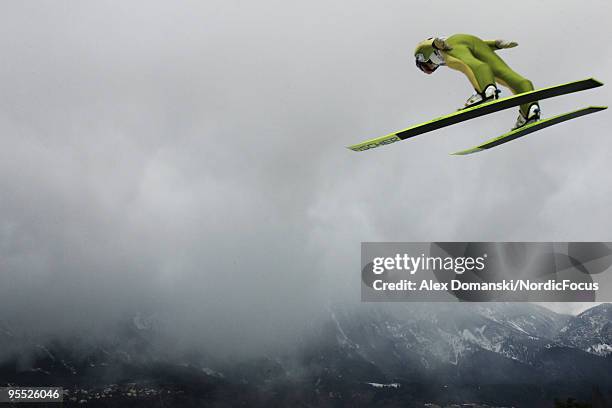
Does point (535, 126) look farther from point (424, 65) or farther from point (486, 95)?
point (424, 65)

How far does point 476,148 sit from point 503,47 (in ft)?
15.9

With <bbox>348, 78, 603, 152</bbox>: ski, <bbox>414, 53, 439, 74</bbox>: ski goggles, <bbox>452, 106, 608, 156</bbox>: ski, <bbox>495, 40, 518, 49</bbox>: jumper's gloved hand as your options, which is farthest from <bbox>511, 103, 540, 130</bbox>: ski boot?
<bbox>414, 53, 439, 74</bbox>: ski goggles

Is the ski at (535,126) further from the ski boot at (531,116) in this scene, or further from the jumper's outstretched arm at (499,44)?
the jumper's outstretched arm at (499,44)

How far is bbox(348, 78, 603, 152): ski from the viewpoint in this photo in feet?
80.8

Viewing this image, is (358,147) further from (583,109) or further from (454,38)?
(583,109)

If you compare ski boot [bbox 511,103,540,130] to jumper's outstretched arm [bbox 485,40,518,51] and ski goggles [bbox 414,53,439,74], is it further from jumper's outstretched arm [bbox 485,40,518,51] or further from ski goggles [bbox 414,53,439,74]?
ski goggles [bbox 414,53,439,74]

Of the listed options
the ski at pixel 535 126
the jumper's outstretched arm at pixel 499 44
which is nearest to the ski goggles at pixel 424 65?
the jumper's outstretched arm at pixel 499 44

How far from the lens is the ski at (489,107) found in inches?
970

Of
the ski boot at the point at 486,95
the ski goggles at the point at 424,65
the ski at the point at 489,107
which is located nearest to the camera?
the ski at the point at 489,107

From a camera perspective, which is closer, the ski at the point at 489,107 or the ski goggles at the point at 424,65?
the ski at the point at 489,107

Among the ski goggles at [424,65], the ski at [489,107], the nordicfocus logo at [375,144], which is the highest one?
the ski goggles at [424,65]

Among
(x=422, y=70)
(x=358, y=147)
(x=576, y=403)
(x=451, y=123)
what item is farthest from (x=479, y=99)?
(x=576, y=403)

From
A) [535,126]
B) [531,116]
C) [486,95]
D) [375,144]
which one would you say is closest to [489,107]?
[486,95]

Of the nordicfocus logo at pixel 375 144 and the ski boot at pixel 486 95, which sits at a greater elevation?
the ski boot at pixel 486 95
